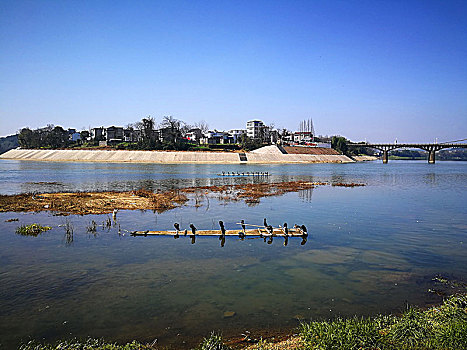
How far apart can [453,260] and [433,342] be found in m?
10.7

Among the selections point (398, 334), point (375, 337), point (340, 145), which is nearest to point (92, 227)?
point (375, 337)

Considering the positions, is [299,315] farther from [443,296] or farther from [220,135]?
[220,135]

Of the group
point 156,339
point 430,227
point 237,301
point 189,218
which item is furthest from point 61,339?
point 430,227

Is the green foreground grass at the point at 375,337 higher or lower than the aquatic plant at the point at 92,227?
lower

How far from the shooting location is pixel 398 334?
8570 mm

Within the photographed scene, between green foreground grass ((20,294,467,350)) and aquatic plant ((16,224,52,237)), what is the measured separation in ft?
44.8

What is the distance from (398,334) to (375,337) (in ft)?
2.15

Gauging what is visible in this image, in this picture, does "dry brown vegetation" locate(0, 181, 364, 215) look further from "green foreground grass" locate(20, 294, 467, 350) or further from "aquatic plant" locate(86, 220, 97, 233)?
"green foreground grass" locate(20, 294, 467, 350)

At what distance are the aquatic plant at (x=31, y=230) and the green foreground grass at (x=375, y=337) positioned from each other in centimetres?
1365

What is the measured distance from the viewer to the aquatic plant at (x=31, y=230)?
2119 centimetres

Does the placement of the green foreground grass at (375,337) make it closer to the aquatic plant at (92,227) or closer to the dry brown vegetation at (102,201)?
the aquatic plant at (92,227)

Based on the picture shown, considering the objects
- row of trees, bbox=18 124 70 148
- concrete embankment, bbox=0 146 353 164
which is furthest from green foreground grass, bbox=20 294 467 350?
row of trees, bbox=18 124 70 148

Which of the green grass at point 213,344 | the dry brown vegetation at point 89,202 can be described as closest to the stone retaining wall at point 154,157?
the dry brown vegetation at point 89,202

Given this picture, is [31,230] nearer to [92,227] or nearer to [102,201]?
[92,227]
